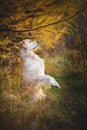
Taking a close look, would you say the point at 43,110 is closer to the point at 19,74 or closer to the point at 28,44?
the point at 19,74

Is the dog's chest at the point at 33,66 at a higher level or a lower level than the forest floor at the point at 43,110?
higher

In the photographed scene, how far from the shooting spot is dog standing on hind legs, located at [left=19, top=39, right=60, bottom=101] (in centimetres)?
526

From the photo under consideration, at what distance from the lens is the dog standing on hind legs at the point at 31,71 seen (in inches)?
207

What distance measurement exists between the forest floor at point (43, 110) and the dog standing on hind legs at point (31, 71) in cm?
18

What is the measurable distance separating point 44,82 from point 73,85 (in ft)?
4.09

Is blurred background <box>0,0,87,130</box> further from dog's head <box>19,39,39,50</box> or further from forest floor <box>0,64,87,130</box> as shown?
dog's head <box>19,39,39,50</box>

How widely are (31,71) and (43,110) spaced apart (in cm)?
73

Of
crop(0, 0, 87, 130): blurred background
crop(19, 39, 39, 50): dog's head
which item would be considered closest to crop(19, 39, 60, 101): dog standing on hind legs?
crop(19, 39, 39, 50): dog's head

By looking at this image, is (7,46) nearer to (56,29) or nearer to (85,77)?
(56,29)

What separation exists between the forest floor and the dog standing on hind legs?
0.60ft

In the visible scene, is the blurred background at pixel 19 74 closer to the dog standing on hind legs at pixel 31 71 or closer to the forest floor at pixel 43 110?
the forest floor at pixel 43 110

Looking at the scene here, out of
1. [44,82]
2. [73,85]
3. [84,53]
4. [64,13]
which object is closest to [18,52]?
[44,82]

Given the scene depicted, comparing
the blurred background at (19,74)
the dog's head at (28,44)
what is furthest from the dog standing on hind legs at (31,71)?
the blurred background at (19,74)

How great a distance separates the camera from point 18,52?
18.0ft
